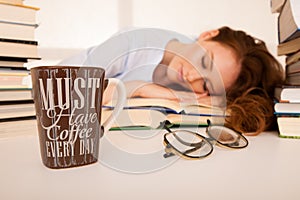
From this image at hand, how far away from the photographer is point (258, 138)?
62 cm

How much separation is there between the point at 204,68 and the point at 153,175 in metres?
0.68

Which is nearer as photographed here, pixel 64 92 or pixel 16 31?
pixel 64 92

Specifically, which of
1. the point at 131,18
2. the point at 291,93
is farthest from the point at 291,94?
the point at 131,18

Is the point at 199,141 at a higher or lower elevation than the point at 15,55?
lower

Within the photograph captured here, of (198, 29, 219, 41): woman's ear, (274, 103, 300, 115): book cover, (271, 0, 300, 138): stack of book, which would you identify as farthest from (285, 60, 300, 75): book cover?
(198, 29, 219, 41): woman's ear

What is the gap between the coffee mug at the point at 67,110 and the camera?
37cm

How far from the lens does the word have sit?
1.20 ft

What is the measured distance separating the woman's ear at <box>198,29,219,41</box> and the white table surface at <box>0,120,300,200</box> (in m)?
0.75

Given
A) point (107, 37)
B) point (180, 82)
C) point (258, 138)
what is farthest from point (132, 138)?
point (107, 37)

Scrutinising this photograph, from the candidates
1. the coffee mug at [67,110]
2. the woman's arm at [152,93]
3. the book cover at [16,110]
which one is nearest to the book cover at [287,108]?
the woman's arm at [152,93]

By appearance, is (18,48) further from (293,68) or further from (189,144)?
(293,68)

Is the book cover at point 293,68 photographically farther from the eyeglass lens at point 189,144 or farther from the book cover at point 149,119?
the eyeglass lens at point 189,144

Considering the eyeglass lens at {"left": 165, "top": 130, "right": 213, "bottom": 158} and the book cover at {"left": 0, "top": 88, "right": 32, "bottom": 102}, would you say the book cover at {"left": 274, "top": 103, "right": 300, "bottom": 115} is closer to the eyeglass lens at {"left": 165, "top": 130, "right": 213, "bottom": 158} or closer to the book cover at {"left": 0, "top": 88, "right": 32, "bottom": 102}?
the eyeglass lens at {"left": 165, "top": 130, "right": 213, "bottom": 158}

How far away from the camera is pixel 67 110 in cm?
37
